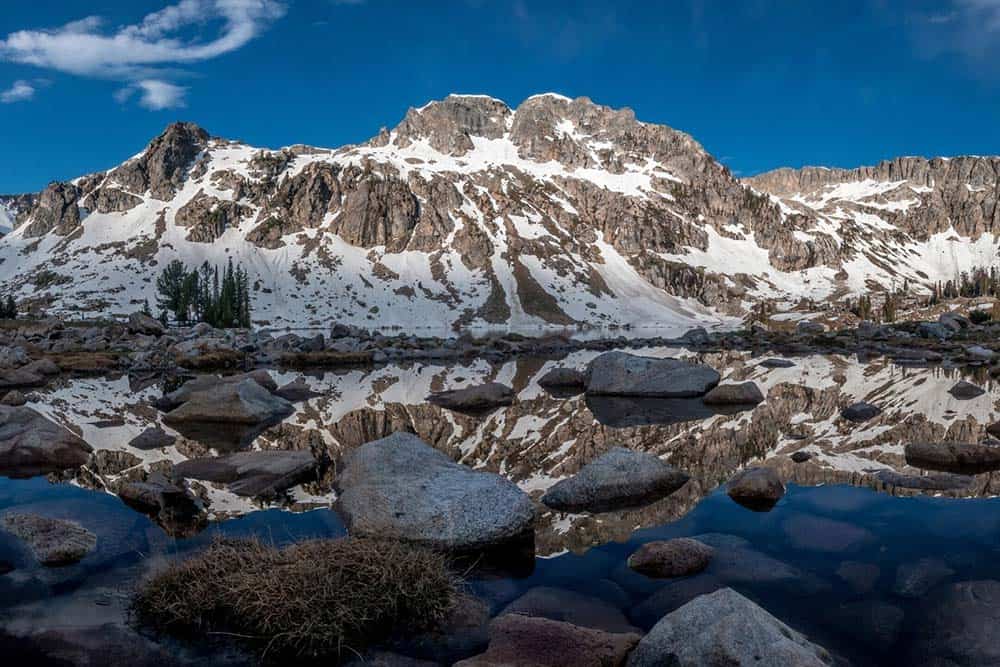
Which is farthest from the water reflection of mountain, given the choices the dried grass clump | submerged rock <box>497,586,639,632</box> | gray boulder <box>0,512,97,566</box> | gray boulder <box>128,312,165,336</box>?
gray boulder <box>128,312,165,336</box>

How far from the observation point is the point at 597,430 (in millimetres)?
20766

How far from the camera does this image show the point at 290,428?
70.5 ft

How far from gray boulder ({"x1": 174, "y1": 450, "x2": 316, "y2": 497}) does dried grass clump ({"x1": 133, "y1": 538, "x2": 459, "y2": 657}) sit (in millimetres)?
5596

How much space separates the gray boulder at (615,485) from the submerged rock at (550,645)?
16.9ft

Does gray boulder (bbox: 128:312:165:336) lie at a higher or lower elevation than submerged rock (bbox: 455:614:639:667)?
higher

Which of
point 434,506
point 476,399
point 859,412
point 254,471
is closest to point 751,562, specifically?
point 434,506

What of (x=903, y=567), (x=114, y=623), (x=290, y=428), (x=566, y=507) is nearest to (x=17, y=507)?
(x=114, y=623)

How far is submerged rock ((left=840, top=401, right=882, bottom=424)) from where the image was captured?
70.6ft

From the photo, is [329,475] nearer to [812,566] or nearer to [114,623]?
[114,623]

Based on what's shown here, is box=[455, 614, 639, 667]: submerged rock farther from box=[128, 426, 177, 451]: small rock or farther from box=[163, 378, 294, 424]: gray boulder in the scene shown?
box=[163, 378, 294, 424]: gray boulder

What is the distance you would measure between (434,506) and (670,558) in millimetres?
3666

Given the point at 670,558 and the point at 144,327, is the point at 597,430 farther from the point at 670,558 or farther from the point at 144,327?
the point at 144,327

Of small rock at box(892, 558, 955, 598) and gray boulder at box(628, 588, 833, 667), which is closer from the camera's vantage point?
gray boulder at box(628, 588, 833, 667)

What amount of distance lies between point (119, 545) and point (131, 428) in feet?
43.1
